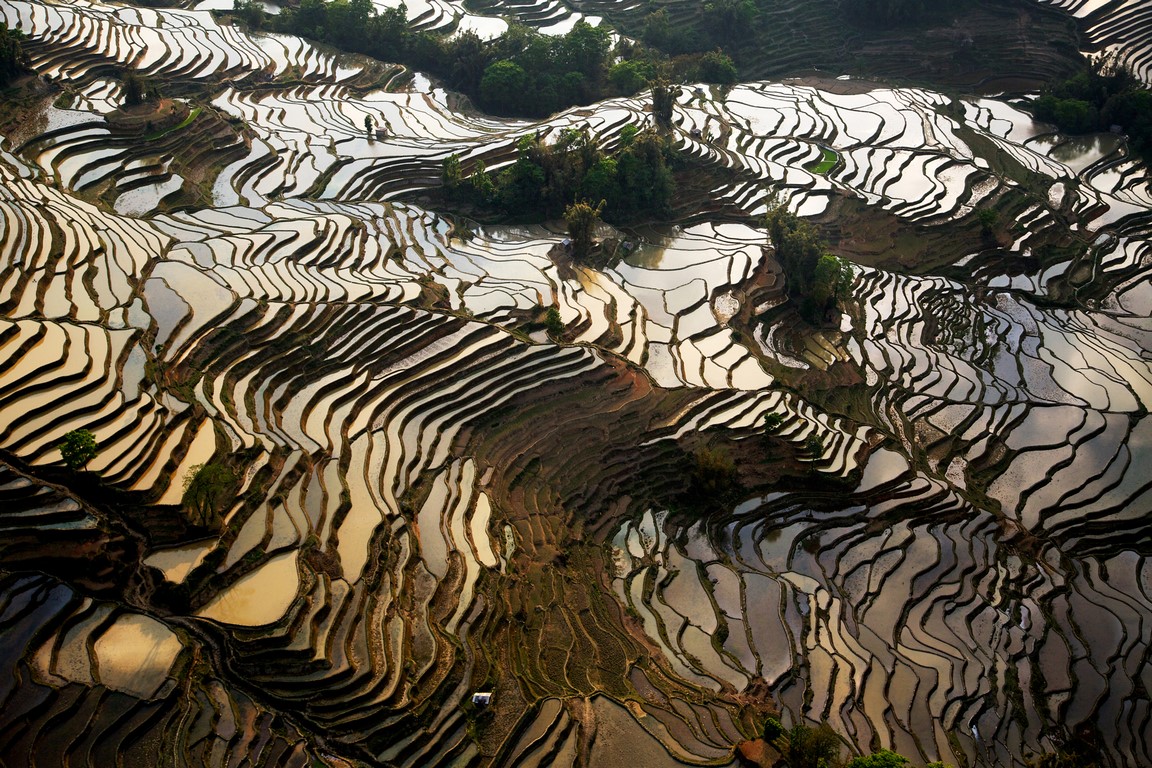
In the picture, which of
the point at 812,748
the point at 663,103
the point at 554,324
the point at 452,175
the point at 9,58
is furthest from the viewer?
the point at 663,103

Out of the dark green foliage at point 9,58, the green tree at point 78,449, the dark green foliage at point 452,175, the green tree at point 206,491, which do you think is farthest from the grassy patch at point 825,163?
the dark green foliage at point 9,58

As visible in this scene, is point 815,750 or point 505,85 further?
point 505,85

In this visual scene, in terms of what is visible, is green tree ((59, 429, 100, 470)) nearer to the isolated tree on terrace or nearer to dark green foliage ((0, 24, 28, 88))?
the isolated tree on terrace

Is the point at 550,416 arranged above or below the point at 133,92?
below

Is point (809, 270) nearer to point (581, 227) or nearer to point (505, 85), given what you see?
point (581, 227)

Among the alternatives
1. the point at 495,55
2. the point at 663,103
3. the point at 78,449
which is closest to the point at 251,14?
the point at 495,55

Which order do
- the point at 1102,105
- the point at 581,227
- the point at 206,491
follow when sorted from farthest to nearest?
the point at 1102,105 → the point at 581,227 → the point at 206,491

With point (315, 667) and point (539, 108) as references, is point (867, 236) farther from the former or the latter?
point (315, 667)

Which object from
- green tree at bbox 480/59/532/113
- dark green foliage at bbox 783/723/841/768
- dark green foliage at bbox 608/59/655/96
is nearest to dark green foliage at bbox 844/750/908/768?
dark green foliage at bbox 783/723/841/768
